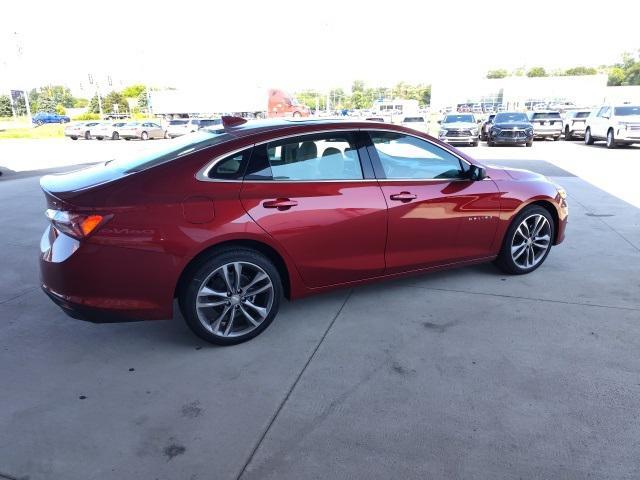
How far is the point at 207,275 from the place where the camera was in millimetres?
3396

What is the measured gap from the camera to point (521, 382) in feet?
10.2

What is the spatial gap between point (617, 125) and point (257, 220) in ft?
62.7

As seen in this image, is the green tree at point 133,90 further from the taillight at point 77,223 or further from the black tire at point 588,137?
the taillight at point 77,223

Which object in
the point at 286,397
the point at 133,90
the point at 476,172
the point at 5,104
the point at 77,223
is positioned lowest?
the point at 286,397

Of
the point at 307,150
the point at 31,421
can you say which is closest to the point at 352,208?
the point at 307,150

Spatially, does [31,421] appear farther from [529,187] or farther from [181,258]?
[529,187]

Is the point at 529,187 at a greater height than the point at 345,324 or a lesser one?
greater

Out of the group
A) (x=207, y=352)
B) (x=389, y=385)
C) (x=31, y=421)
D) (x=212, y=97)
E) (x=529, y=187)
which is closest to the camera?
(x=31, y=421)

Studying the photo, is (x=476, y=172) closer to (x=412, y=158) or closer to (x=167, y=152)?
(x=412, y=158)

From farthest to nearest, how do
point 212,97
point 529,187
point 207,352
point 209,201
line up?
point 212,97, point 529,187, point 207,352, point 209,201

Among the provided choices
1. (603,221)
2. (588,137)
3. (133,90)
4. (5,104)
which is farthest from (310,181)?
(133,90)

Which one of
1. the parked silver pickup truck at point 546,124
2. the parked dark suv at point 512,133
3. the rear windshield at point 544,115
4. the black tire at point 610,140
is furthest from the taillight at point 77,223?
the rear windshield at point 544,115

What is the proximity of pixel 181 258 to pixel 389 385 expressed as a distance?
1600mm

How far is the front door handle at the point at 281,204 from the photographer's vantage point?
11.6 ft
